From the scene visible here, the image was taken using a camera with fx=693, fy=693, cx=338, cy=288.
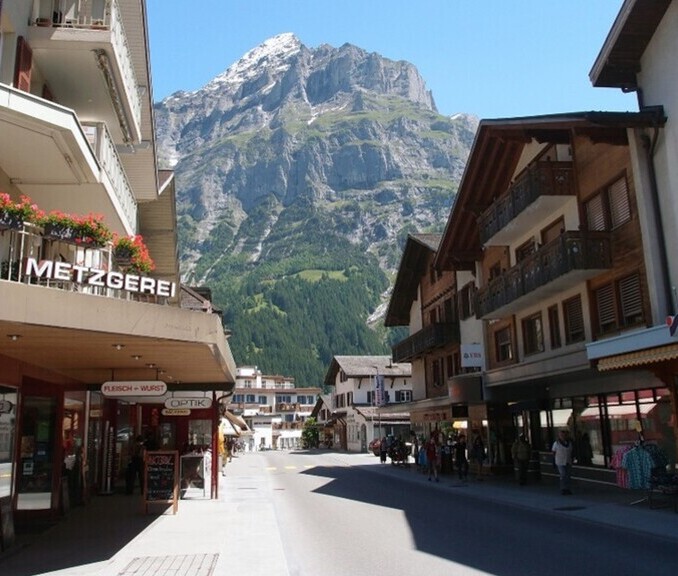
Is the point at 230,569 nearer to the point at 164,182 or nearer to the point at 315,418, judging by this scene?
the point at 164,182

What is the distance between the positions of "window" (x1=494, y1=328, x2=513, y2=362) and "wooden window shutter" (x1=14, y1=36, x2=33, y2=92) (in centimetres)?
2057

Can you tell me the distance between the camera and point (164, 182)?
84.9ft

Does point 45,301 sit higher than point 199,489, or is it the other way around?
point 45,301

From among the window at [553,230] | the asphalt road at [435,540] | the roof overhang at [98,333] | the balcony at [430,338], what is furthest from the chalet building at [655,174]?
the balcony at [430,338]

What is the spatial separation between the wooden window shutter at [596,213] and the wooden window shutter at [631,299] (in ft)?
6.17

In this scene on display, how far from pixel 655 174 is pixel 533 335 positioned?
958 cm

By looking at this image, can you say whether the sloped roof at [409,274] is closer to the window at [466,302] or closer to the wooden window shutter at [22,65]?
the window at [466,302]

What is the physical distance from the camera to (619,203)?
19953mm

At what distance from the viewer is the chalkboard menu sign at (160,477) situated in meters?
17.2

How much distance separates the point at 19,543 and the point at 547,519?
11022mm

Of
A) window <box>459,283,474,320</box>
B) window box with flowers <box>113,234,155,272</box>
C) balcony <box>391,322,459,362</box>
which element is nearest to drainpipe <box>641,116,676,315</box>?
window box with flowers <box>113,234,155,272</box>

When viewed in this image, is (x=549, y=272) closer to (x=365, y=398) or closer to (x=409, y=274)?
(x=409, y=274)

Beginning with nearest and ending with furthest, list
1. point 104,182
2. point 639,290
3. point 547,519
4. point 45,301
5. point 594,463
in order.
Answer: point 45,301 < point 104,182 < point 547,519 < point 639,290 < point 594,463

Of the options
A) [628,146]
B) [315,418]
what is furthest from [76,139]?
[315,418]
